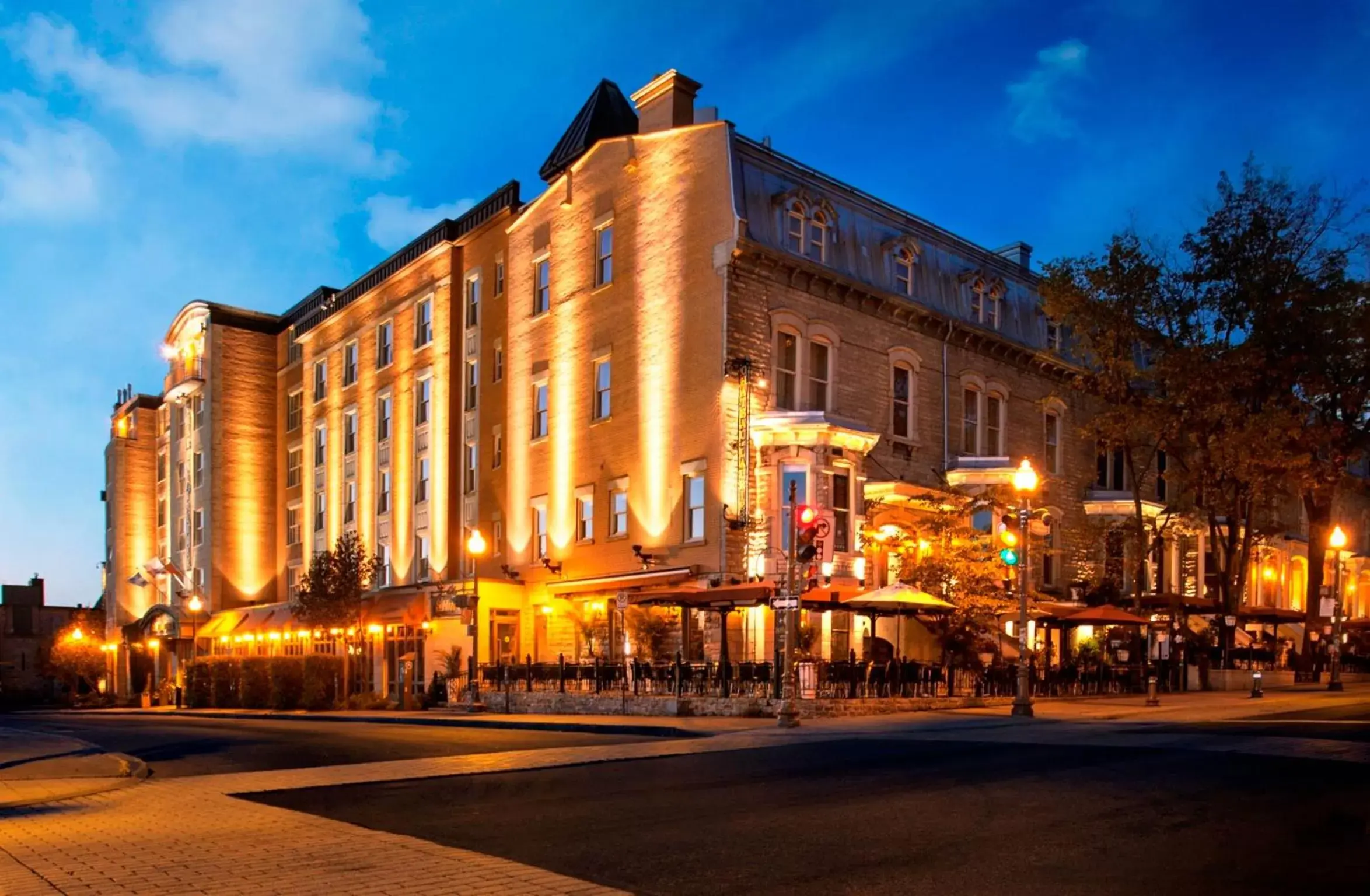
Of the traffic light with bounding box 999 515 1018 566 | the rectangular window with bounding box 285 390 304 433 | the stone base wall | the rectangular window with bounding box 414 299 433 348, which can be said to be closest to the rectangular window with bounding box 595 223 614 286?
the rectangular window with bounding box 414 299 433 348

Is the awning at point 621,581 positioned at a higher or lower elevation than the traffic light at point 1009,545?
lower

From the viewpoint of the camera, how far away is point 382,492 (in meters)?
46.5

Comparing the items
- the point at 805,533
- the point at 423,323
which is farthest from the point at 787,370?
the point at 423,323

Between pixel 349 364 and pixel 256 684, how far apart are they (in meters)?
15.2

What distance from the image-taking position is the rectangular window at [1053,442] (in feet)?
133

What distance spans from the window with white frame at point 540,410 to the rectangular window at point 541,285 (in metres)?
2.29

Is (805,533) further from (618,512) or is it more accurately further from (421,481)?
(421,481)

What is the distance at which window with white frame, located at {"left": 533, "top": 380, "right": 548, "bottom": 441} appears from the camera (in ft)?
124

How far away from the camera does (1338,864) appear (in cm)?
800

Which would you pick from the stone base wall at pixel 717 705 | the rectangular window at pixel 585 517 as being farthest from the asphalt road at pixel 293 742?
the rectangular window at pixel 585 517

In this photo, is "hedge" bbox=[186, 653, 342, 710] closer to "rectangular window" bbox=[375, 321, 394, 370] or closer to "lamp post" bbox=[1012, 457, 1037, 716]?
"rectangular window" bbox=[375, 321, 394, 370]

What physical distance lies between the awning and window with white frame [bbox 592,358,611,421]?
4781 mm

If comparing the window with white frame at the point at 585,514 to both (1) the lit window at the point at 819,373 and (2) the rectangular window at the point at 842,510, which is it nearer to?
(1) the lit window at the point at 819,373

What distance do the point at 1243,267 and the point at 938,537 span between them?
39.4 feet
